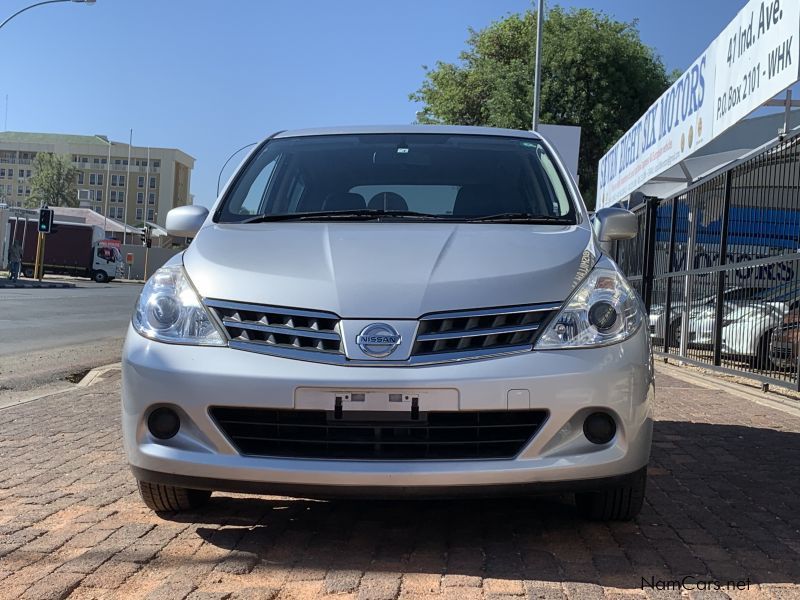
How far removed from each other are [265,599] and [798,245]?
6351 mm

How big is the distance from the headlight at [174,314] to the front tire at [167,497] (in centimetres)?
61

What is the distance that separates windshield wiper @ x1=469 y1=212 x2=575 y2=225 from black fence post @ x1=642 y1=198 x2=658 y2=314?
9384 mm

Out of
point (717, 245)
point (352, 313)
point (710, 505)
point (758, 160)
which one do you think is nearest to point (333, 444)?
point (352, 313)

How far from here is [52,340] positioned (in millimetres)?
13070

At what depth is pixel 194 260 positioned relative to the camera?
11.2 feet

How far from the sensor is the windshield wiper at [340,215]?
155 inches

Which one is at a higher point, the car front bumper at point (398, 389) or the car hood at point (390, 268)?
the car hood at point (390, 268)

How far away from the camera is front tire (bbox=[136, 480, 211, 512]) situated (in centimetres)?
341

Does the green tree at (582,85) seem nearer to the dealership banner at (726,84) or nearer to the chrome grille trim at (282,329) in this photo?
the dealership banner at (726,84)

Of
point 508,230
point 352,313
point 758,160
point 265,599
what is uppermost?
point 758,160

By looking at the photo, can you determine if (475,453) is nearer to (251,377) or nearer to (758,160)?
(251,377)

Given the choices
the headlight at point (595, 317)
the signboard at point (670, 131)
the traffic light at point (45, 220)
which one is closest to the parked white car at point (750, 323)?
the signboard at point (670, 131)
